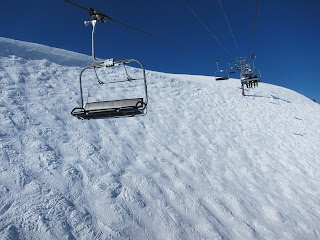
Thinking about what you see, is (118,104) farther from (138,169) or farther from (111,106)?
(138,169)

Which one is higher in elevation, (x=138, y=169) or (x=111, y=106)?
(x=111, y=106)

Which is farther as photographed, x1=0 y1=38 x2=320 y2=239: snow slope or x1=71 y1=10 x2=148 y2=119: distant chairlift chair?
x1=0 y1=38 x2=320 y2=239: snow slope

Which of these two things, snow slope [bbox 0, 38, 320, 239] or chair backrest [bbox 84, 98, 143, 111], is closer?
chair backrest [bbox 84, 98, 143, 111]

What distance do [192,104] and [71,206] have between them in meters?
10.5

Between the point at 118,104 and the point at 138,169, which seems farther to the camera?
the point at 138,169

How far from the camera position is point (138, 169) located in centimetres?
751

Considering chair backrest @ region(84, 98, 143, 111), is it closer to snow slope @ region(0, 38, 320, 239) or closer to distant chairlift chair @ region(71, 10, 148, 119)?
distant chairlift chair @ region(71, 10, 148, 119)

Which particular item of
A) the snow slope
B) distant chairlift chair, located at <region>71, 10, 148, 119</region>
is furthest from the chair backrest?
the snow slope

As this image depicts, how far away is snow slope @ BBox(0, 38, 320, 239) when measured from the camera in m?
5.36

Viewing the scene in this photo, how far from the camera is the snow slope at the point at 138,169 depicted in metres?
5.36

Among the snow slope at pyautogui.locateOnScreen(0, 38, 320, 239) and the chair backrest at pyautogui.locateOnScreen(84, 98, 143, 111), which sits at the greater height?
the chair backrest at pyautogui.locateOnScreen(84, 98, 143, 111)

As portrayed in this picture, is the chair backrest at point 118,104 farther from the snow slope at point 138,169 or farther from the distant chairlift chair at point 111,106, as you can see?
the snow slope at point 138,169

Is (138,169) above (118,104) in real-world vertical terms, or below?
below

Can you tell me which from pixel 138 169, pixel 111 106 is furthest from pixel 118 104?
pixel 138 169
